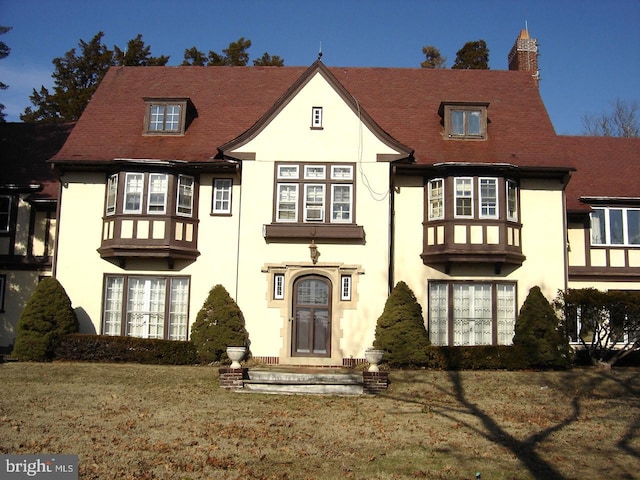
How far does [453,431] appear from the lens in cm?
1232

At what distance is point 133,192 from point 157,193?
794 millimetres

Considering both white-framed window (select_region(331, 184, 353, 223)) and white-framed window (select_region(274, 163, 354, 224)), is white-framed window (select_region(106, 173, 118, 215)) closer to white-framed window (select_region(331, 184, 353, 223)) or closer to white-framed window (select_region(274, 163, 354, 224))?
white-framed window (select_region(274, 163, 354, 224))

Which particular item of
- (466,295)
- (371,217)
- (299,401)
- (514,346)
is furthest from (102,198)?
(514,346)

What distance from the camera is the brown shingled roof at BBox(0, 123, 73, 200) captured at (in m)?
24.5

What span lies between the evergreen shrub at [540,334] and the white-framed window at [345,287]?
537 centimetres

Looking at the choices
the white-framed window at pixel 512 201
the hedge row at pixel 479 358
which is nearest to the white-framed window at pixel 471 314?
the hedge row at pixel 479 358

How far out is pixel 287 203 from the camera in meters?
20.6

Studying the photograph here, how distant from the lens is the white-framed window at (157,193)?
2078cm

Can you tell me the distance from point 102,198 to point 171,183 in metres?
2.69

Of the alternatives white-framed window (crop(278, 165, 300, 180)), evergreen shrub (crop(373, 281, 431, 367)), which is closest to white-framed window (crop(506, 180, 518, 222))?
evergreen shrub (crop(373, 281, 431, 367))

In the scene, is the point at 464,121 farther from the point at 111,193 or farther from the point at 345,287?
the point at 111,193

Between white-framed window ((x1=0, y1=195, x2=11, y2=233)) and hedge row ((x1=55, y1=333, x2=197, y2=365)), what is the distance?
7321 millimetres

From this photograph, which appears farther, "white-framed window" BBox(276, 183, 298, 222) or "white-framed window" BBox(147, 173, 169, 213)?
"white-framed window" BBox(147, 173, 169, 213)

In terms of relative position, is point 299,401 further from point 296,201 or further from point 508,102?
point 508,102
